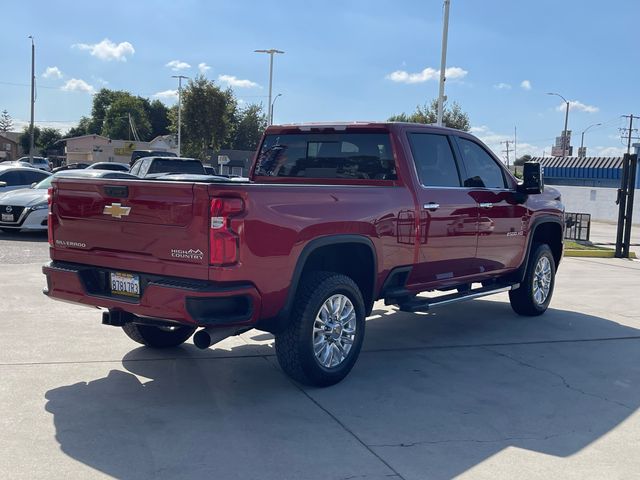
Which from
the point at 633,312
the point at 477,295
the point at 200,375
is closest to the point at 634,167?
the point at 633,312

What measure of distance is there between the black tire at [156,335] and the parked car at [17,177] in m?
11.8

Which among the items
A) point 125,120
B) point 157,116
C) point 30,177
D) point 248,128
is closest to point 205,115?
point 248,128

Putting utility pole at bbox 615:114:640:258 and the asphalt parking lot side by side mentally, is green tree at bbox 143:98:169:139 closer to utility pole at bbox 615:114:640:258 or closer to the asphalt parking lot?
utility pole at bbox 615:114:640:258

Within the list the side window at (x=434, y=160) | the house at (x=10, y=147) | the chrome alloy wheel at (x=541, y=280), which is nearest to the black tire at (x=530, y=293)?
the chrome alloy wheel at (x=541, y=280)

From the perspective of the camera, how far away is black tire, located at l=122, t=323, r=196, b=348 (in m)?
6.33

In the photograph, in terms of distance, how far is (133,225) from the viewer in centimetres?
497

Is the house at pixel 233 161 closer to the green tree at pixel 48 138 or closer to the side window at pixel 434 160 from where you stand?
the side window at pixel 434 160

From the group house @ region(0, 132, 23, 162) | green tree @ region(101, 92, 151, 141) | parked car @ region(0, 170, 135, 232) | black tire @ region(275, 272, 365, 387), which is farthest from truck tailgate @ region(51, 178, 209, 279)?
house @ region(0, 132, 23, 162)

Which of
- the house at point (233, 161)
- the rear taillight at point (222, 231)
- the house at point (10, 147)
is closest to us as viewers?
the rear taillight at point (222, 231)

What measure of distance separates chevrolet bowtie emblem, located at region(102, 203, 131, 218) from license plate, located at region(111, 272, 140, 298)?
42 cm

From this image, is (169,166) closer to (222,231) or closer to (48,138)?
(222,231)

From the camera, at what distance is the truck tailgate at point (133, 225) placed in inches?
185

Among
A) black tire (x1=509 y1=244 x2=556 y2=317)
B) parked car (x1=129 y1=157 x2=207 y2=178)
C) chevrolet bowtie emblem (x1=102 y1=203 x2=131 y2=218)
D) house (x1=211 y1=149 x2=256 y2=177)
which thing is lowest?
black tire (x1=509 y1=244 x2=556 y2=317)

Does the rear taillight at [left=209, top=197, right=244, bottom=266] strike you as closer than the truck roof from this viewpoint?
Yes
